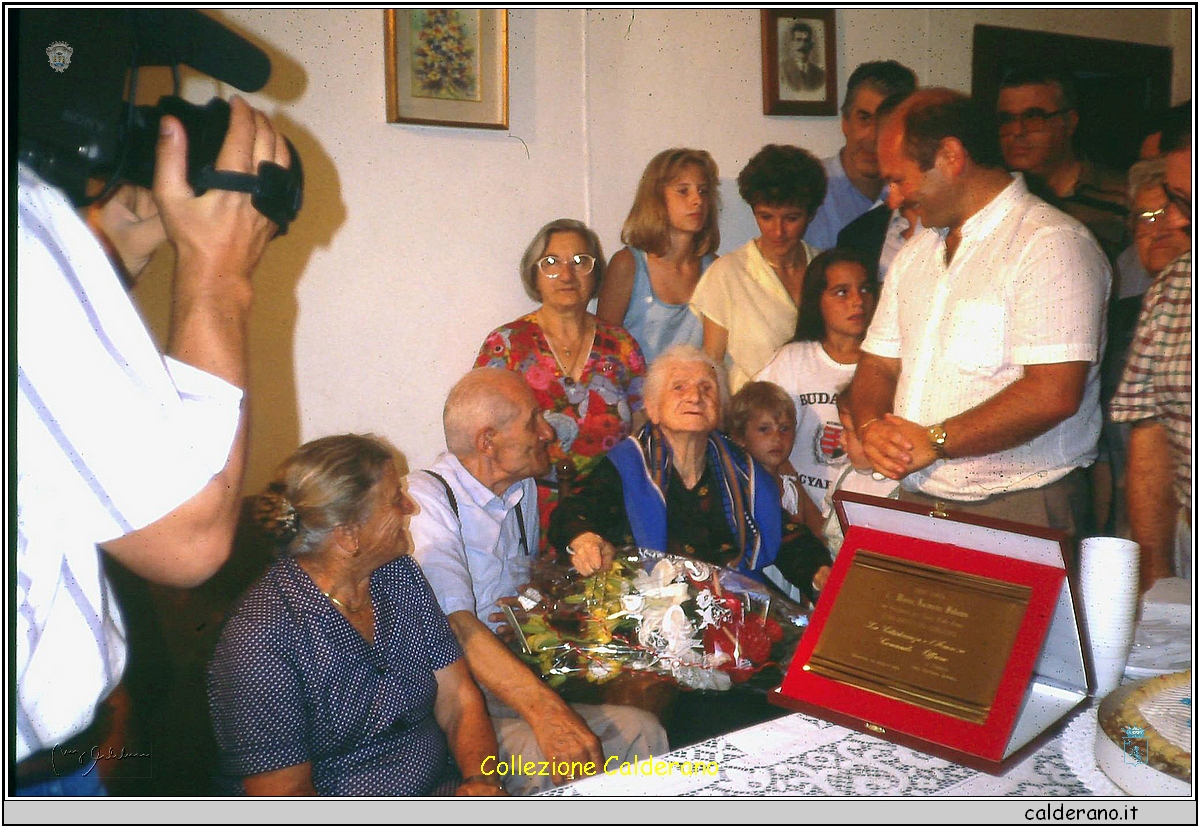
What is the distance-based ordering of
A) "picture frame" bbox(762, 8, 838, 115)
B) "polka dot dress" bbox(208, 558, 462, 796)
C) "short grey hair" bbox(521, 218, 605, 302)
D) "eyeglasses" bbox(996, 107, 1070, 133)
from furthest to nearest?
"eyeglasses" bbox(996, 107, 1070, 133)
"picture frame" bbox(762, 8, 838, 115)
"short grey hair" bbox(521, 218, 605, 302)
"polka dot dress" bbox(208, 558, 462, 796)

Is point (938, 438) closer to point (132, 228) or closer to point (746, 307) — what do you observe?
point (746, 307)

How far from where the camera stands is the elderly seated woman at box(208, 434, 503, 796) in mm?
1449

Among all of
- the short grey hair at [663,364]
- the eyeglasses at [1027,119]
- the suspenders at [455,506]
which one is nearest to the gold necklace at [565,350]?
the short grey hair at [663,364]

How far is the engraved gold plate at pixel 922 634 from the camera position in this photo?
4.91ft

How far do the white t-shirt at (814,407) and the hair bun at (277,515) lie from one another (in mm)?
984

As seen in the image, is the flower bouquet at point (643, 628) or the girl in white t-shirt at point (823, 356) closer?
the flower bouquet at point (643, 628)

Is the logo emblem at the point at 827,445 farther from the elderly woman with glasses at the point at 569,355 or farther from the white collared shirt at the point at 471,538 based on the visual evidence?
the white collared shirt at the point at 471,538

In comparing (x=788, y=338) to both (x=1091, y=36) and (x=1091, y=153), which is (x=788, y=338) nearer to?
(x=1091, y=153)

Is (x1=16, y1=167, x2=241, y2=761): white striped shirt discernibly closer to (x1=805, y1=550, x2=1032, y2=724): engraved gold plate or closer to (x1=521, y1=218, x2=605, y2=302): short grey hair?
(x1=521, y1=218, x2=605, y2=302): short grey hair

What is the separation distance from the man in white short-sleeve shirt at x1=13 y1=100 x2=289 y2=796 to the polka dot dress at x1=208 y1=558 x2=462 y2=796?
13 centimetres

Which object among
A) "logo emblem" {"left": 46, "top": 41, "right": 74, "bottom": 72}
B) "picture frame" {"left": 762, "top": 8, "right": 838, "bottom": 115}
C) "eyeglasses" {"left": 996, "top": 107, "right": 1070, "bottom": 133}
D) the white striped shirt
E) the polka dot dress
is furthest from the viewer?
"eyeglasses" {"left": 996, "top": 107, "right": 1070, "bottom": 133}

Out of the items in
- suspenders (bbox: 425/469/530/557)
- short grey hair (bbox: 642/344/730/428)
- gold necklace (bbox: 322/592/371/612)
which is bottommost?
gold necklace (bbox: 322/592/371/612)

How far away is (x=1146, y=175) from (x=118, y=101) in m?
1.84

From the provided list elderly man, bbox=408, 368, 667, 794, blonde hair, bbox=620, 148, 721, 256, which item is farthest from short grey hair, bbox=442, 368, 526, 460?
blonde hair, bbox=620, 148, 721, 256
